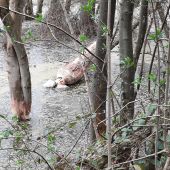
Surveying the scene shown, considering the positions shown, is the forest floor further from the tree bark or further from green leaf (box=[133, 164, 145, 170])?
green leaf (box=[133, 164, 145, 170])

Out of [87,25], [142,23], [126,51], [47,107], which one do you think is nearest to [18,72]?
[47,107]

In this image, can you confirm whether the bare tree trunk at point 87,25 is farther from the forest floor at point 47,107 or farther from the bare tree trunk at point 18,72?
the bare tree trunk at point 18,72

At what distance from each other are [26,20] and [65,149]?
992 centimetres

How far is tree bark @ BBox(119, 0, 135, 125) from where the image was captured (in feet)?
9.50

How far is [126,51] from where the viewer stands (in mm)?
3006

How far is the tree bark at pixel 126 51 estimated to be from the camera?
290 cm

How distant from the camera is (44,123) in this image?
6258mm

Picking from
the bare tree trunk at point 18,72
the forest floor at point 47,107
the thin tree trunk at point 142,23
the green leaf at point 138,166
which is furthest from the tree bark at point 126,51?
the bare tree trunk at point 18,72

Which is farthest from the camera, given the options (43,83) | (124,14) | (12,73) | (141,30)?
(43,83)

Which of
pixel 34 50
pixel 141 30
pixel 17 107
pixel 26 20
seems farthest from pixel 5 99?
pixel 26 20

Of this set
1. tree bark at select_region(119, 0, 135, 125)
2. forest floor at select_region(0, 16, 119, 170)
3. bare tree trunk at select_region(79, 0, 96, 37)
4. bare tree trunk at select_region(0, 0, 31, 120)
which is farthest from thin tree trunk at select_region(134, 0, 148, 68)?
bare tree trunk at select_region(79, 0, 96, 37)

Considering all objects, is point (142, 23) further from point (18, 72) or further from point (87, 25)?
point (87, 25)

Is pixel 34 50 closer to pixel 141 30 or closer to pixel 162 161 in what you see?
pixel 141 30

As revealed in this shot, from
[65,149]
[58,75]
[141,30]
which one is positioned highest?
Answer: [141,30]
